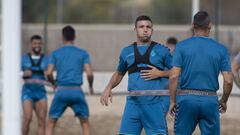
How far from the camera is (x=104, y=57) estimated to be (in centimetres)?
2450

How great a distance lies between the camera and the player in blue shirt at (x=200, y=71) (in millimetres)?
10430

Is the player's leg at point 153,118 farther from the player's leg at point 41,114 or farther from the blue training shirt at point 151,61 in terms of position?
the player's leg at point 41,114

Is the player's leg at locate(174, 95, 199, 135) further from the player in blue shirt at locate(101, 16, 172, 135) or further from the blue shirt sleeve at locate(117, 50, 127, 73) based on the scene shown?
the blue shirt sleeve at locate(117, 50, 127, 73)

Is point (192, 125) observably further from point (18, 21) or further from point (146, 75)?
point (18, 21)

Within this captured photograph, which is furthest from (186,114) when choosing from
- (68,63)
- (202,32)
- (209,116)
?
(68,63)

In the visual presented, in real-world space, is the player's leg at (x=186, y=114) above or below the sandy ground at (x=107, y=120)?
above

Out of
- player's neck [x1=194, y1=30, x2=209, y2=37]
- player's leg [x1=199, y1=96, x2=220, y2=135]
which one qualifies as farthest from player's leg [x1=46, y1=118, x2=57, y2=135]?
player's neck [x1=194, y1=30, x2=209, y2=37]

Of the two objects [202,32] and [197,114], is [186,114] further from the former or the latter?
[202,32]

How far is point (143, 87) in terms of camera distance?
11000 millimetres

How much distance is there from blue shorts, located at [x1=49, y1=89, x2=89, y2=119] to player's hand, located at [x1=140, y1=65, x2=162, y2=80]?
349cm

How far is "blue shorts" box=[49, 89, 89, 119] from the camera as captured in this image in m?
14.3

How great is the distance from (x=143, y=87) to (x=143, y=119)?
40 centimetres

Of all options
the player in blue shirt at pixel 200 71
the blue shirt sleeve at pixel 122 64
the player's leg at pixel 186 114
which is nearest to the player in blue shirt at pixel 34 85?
the blue shirt sleeve at pixel 122 64

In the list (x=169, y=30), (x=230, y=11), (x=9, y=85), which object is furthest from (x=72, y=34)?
(x=230, y=11)
